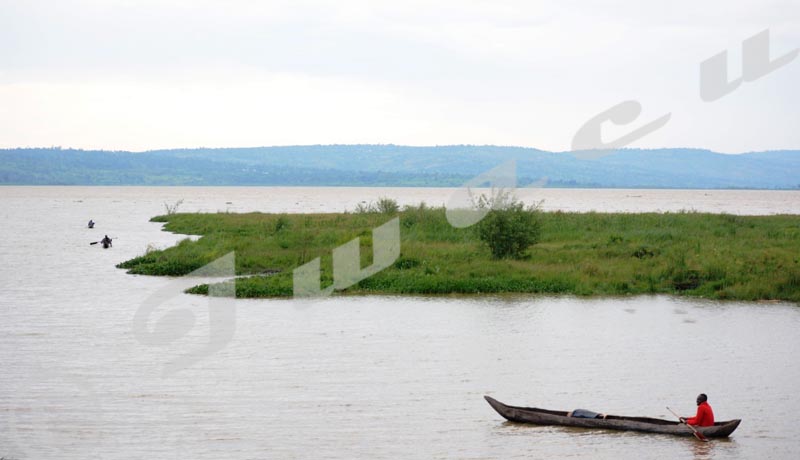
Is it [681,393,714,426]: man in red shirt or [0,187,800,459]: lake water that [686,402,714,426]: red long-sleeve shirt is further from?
[0,187,800,459]: lake water

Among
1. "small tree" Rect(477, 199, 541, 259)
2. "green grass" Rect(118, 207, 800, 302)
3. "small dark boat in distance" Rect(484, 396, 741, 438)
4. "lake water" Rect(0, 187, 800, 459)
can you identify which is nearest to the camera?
"lake water" Rect(0, 187, 800, 459)

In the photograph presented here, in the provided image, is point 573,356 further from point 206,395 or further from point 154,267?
point 154,267

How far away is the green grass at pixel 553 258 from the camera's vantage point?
27875mm

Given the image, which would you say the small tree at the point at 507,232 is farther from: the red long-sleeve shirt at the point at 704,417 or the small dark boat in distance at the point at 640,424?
the red long-sleeve shirt at the point at 704,417

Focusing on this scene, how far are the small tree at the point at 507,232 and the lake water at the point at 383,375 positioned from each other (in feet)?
16.4

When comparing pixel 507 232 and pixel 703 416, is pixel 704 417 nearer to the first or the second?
pixel 703 416

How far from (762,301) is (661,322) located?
5087mm

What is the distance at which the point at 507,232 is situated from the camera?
104 ft

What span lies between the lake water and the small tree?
16.4 feet

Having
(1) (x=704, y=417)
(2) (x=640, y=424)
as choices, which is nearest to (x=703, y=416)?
(1) (x=704, y=417)

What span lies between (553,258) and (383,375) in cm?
1572

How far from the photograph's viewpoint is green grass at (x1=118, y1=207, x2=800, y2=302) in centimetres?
2788

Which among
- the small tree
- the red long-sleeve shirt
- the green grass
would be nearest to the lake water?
the red long-sleeve shirt

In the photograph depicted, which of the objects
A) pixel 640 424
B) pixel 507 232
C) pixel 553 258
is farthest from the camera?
pixel 553 258
